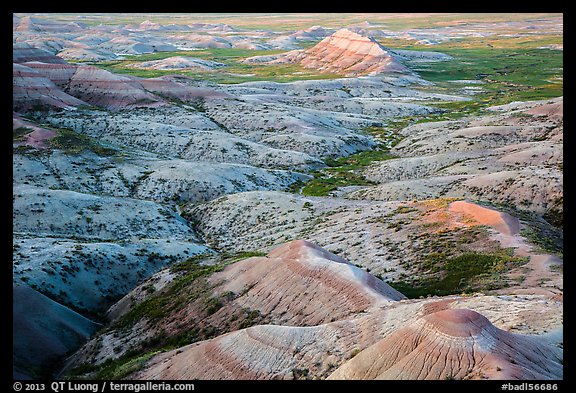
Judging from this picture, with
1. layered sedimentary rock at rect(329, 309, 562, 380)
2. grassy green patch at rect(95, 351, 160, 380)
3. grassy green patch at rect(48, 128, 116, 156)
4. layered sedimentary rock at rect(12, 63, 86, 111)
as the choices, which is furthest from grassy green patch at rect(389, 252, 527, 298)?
layered sedimentary rock at rect(12, 63, 86, 111)

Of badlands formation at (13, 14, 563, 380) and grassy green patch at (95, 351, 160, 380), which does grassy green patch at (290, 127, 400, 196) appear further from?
grassy green patch at (95, 351, 160, 380)

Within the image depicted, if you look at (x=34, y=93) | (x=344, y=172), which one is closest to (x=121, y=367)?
(x=344, y=172)

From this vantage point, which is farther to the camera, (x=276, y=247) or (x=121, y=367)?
(x=276, y=247)

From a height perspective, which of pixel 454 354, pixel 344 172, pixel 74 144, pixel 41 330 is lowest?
pixel 344 172

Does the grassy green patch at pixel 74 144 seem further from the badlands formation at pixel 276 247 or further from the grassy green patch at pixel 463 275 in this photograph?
the grassy green patch at pixel 463 275

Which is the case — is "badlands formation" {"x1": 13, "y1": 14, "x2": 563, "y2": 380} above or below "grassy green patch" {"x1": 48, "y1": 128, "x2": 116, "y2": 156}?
below

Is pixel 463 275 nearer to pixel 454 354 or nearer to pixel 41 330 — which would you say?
pixel 454 354
